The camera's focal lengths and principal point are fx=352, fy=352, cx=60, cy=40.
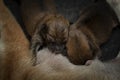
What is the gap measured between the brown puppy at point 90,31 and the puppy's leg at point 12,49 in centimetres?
25

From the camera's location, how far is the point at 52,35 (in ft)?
6.69

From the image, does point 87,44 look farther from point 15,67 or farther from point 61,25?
point 15,67

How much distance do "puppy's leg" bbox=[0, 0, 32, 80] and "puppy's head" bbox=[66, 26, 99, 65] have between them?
9.5 inches

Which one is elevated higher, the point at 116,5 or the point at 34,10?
the point at 34,10

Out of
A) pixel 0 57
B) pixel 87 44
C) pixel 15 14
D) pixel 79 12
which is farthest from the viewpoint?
pixel 79 12

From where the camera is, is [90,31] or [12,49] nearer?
[12,49]

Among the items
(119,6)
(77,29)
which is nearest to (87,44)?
(77,29)

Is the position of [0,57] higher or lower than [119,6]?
higher

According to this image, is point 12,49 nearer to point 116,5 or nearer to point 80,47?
point 80,47

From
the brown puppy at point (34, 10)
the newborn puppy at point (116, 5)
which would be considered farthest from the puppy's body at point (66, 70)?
the newborn puppy at point (116, 5)

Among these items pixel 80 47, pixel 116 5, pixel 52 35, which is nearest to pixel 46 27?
pixel 52 35

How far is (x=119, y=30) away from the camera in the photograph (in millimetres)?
2248

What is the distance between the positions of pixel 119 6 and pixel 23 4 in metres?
0.62

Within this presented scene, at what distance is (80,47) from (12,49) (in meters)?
0.39
